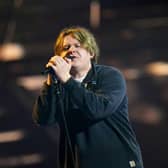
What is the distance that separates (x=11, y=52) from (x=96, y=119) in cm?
174

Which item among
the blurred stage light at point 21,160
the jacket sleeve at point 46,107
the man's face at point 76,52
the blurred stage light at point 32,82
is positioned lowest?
the blurred stage light at point 21,160

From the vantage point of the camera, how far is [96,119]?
1046 mm

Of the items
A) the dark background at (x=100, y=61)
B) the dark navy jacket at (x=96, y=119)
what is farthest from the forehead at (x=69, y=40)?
the dark background at (x=100, y=61)

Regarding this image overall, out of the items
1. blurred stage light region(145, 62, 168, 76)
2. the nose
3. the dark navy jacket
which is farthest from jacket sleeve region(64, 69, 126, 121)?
blurred stage light region(145, 62, 168, 76)

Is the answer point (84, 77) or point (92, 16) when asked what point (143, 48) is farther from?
point (84, 77)

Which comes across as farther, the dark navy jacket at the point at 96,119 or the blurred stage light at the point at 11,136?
the blurred stage light at the point at 11,136

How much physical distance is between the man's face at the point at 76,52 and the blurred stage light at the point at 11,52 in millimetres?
1546

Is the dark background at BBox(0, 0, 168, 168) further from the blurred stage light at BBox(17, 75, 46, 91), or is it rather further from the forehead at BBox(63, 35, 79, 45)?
the forehead at BBox(63, 35, 79, 45)

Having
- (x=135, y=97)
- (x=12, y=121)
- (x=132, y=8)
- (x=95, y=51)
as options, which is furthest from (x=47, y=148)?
(x=95, y=51)

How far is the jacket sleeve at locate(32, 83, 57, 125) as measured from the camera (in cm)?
112

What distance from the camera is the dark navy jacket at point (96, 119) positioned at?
3.43ft

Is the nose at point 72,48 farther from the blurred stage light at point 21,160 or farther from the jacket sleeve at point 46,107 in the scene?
the blurred stage light at point 21,160

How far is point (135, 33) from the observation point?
9.21 feet

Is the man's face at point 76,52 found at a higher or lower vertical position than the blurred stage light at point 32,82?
higher
